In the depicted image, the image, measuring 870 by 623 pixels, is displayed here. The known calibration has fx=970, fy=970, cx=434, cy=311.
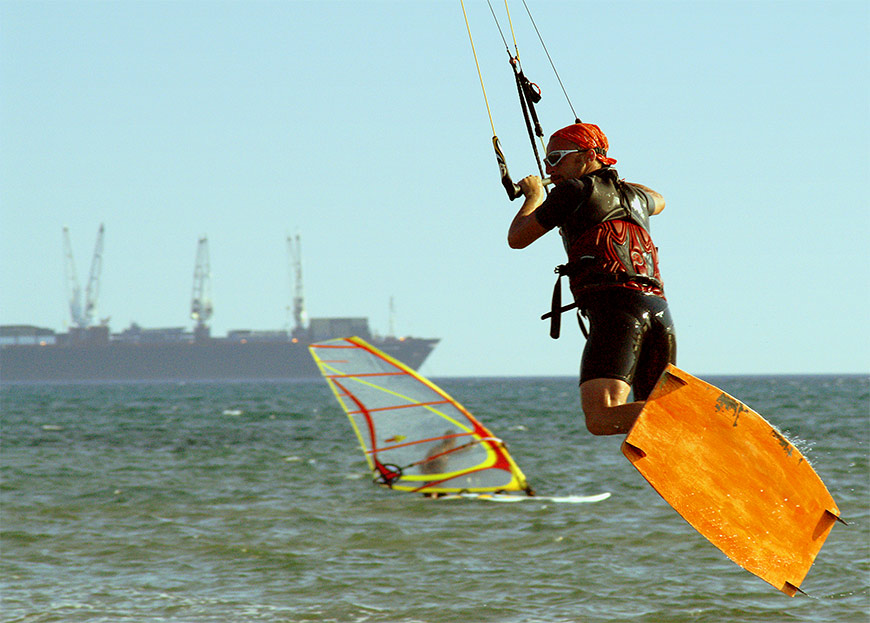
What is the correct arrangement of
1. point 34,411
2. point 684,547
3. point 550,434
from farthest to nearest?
point 34,411 < point 550,434 < point 684,547

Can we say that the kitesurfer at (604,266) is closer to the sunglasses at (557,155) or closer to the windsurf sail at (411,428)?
the sunglasses at (557,155)

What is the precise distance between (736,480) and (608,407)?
81 cm

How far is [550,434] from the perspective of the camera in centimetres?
3450

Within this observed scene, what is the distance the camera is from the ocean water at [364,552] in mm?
10086

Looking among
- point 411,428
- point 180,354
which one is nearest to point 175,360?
point 180,354

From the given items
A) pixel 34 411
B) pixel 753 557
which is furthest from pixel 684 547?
pixel 34 411

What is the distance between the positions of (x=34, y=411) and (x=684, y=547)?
178 ft

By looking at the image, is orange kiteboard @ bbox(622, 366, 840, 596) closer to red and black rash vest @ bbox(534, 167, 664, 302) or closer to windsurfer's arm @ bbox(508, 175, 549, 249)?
red and black rash vest @ bbox(534, 167, 664, 302)

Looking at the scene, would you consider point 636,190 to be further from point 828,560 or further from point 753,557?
point 828,560

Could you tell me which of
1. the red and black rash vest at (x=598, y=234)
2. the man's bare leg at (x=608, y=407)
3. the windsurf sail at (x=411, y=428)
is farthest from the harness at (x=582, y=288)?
the windsurf sail at (x=411, y=428)

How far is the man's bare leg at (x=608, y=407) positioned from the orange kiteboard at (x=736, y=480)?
14 cm

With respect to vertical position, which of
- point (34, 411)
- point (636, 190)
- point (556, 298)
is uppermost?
point (636, 190)

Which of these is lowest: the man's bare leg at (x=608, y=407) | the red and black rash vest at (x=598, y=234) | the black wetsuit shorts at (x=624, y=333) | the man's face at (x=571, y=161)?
the man's bare leg at (x=608, y=407)

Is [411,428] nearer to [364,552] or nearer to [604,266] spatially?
[364,552]
